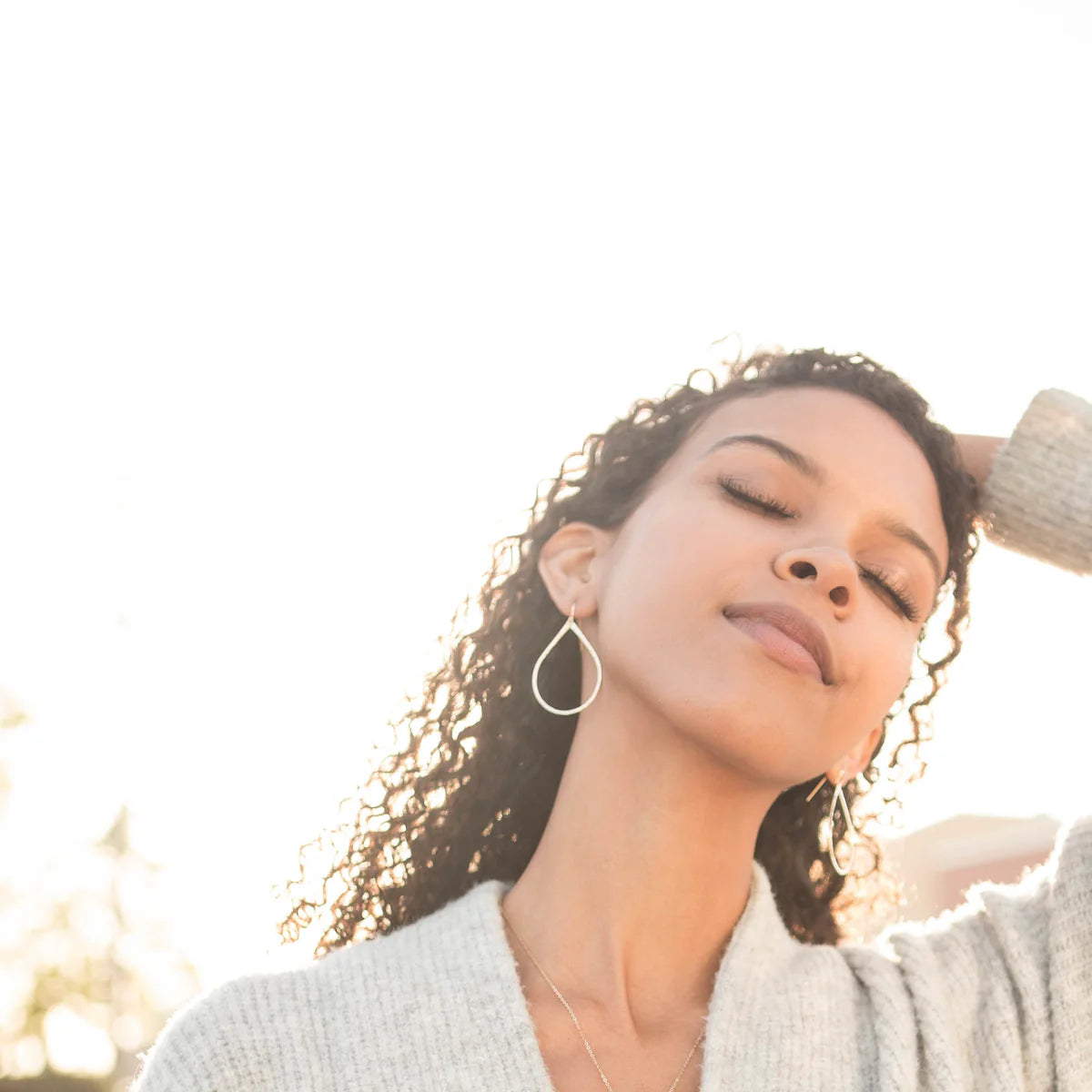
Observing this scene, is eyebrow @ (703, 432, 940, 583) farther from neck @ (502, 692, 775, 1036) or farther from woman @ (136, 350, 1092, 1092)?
neck @ (502, 692, 775, 1036)

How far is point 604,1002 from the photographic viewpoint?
304cm

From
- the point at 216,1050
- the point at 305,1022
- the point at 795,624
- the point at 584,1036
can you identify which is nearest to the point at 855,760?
the point at 795,624

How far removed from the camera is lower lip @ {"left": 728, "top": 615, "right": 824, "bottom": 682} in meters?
2.98

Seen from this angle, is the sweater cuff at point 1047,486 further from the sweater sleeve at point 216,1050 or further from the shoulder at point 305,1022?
the sweater sleeve at point 216,1050

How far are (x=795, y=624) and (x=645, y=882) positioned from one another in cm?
62

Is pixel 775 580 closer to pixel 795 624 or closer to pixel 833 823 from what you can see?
pixel 795 624

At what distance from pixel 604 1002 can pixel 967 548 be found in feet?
4.71

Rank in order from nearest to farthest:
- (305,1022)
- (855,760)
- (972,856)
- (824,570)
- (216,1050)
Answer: (216,1050)
(305,1022)
(824,570)
(855,760)
(972,856)

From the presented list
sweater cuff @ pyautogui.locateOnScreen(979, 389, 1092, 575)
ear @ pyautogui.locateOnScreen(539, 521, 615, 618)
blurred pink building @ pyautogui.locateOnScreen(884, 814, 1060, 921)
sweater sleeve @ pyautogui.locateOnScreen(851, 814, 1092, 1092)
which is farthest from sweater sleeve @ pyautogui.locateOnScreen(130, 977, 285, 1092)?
blurred pink building @ pyautogui.locateOnScreen(884, 814, 1060, 921)

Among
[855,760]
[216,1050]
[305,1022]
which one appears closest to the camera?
[216,1050]

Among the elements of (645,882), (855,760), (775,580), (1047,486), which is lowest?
(645,882)

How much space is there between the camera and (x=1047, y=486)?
348 cm

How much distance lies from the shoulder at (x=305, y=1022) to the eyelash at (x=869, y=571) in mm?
1099

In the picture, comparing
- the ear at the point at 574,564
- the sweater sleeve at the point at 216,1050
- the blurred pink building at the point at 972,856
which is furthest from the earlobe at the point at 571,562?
the blurred pink building at the point at 972,856
